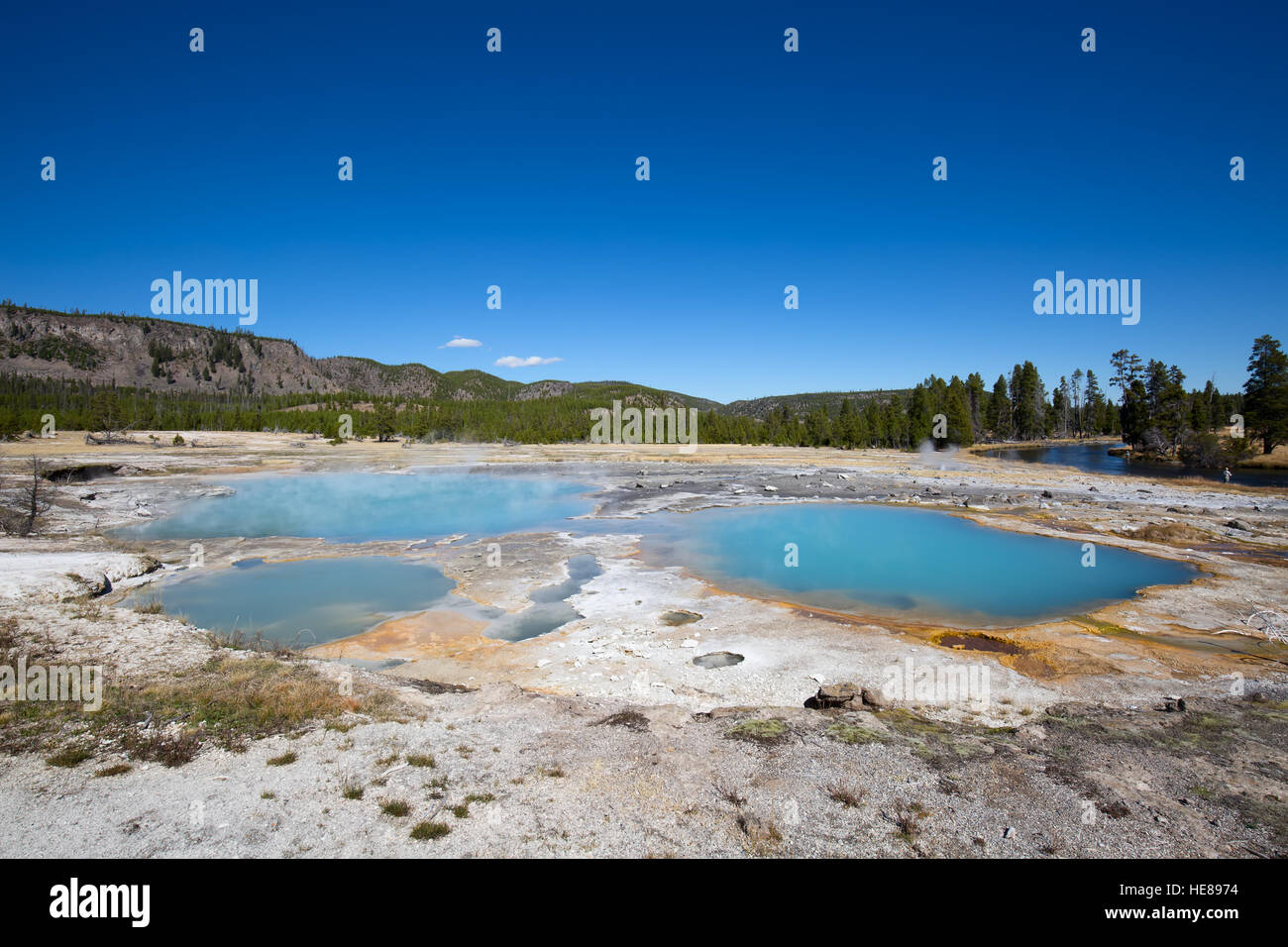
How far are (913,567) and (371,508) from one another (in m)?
26.7

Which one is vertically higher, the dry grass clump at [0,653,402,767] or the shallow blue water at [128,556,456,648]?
the dry grass clump at [0,653,402,767]

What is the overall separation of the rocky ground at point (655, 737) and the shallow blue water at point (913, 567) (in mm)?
1324

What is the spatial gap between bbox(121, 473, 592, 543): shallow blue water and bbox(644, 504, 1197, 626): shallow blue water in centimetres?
836

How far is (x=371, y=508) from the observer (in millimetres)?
31422

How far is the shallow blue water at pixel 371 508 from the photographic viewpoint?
24359 mm

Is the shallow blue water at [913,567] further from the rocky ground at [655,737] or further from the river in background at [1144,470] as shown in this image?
the river in background at [1144,470]

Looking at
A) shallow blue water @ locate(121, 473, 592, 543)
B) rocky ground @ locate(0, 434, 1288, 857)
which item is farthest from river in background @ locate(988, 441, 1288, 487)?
shallow blue water @ locate(121, 473, 592, 543)

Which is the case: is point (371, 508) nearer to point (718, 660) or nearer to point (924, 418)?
point (718, 660)

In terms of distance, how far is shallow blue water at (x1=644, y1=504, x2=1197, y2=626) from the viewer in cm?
1477

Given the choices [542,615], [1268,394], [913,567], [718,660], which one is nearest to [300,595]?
[542,615]

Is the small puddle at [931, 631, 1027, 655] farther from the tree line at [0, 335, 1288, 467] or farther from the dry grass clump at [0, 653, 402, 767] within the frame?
the tree line at [0, 335, 1288, 467]
